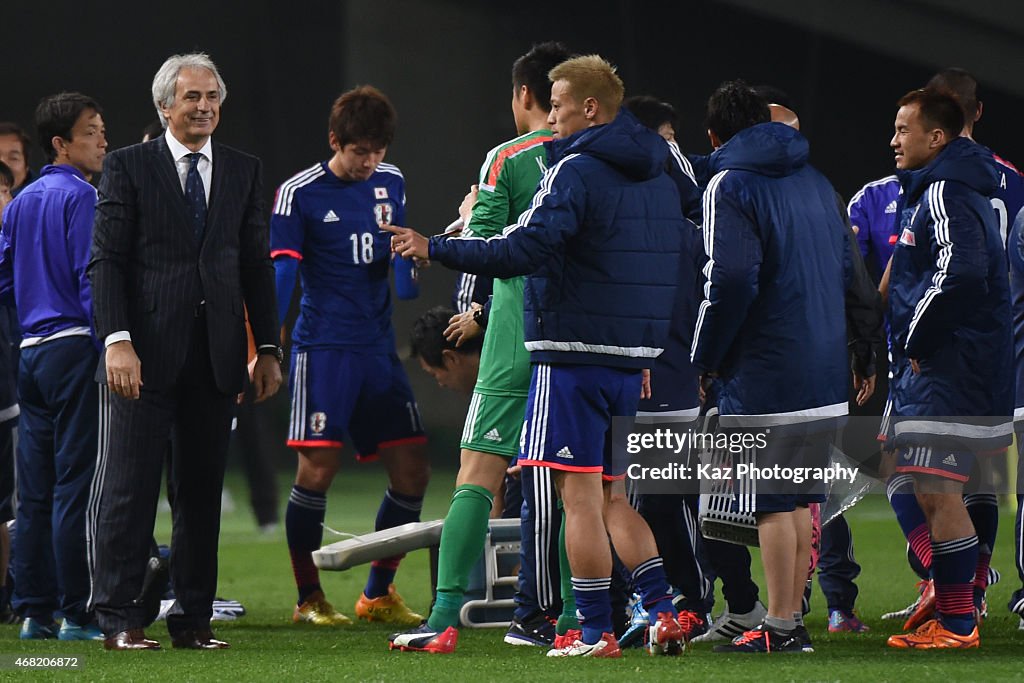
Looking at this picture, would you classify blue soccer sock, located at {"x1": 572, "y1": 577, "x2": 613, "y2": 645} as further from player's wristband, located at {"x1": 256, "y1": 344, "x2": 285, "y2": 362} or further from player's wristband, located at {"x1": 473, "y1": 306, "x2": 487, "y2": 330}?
player's wristband, located at {"x1": 256, "y1": 344, "x2": 285, "y2": 362}

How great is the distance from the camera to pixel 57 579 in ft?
18.5

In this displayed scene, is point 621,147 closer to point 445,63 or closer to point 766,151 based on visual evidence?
point 766,151

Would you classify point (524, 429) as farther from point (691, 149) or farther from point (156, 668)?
point (691, 149)

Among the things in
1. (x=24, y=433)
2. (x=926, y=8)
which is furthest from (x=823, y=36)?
(x=24, y=433)

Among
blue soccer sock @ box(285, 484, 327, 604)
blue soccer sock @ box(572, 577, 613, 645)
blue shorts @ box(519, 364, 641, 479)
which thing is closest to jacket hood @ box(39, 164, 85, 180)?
blue soccer sock @ box(285, 484, 327, 604)

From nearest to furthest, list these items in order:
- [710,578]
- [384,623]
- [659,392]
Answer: [659,392]
[710,578]
[384,623]

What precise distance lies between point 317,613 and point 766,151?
2.65m

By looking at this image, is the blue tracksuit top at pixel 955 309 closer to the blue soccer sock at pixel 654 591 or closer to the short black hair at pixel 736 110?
the short black hair at pixel 736 110

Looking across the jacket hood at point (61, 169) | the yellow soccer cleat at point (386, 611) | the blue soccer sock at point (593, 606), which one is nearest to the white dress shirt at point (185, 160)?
the jacket hood at point (61, 169)

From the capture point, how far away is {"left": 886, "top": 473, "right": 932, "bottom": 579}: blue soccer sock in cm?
537

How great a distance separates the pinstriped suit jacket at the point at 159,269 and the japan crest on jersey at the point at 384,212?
67.5 inches

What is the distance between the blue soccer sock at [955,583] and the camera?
15.5 ft

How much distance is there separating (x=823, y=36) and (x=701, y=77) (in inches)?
34.4

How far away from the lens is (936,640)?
15.4 feet
